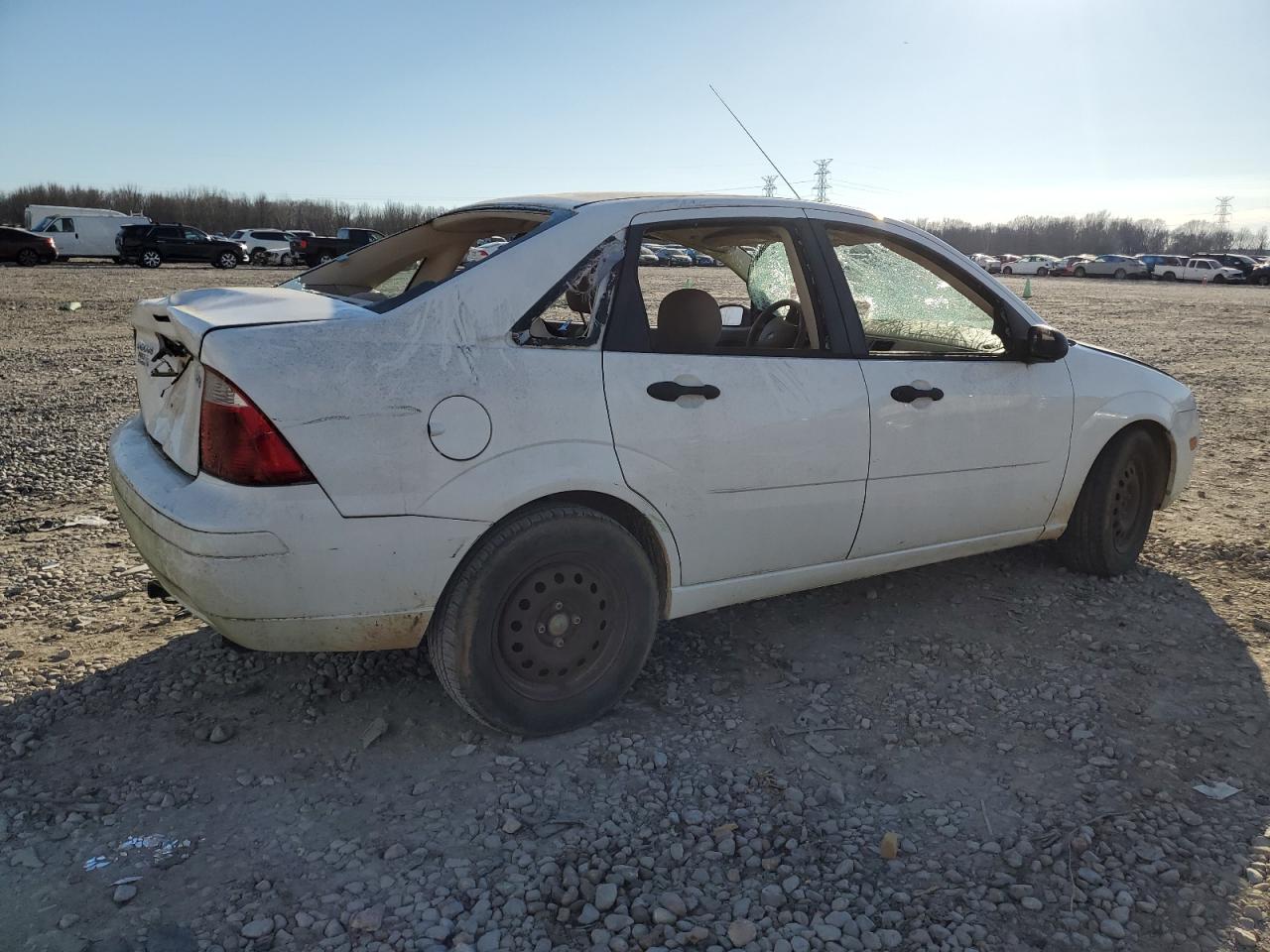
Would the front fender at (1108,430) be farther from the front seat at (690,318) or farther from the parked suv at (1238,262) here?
the parked suv at (1238,262)

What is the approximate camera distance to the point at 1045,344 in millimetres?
3883

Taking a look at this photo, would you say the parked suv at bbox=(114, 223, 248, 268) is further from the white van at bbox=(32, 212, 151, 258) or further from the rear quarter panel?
the rear quarter panel

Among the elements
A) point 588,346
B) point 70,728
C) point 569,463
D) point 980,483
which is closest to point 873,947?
point 569,463

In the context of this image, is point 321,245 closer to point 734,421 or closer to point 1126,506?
point 1126,506

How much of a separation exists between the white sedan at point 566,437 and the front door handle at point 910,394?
0.03 ft

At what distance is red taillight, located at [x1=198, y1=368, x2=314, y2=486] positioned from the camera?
99.8 inches

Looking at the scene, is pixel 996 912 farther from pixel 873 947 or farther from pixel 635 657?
pixel 635 657

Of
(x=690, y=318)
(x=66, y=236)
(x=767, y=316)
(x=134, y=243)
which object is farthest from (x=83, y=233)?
(x=690, y=318)

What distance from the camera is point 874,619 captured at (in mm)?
4121

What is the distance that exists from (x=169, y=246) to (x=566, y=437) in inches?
1453

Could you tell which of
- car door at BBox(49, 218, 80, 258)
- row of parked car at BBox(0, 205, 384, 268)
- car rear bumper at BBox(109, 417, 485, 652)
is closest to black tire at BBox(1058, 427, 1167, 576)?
car rear bumper at BBox(109, 417, 485, 652)

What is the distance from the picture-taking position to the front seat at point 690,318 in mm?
3309

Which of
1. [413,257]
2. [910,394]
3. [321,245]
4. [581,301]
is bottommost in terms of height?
[910,394]

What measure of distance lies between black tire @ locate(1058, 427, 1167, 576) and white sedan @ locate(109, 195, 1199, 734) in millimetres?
380
